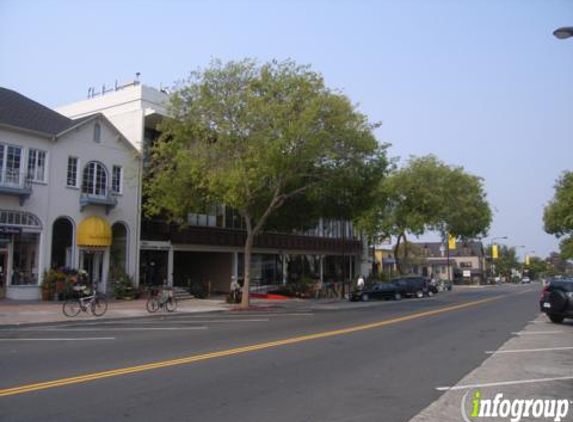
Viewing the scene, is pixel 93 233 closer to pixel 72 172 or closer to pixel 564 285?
pixel 72 172

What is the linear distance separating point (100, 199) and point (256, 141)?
31.2 feet

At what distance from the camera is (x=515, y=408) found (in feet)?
24.0

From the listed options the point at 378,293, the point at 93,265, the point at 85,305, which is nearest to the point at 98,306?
the point at 85,305

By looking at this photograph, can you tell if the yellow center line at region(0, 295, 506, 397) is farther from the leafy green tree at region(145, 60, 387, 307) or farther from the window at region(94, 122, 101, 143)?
the window at region(94, 122, 101, 143)

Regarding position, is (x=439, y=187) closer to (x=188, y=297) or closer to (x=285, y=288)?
(x=285, y=288)

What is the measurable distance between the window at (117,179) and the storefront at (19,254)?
16.3 ft

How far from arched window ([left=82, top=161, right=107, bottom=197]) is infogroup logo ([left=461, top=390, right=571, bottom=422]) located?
81.0ft

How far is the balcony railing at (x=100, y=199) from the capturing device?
27.8 metres

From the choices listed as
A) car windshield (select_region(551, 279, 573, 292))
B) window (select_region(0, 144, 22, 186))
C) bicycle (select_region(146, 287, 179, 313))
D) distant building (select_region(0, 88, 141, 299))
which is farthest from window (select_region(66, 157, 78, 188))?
car windshield (select_region(551, 279, 573, 292))

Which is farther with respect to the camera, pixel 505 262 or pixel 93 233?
pixel 505 262

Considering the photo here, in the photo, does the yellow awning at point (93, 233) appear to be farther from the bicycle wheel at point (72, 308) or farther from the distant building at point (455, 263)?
the distant building at point (455, 263)

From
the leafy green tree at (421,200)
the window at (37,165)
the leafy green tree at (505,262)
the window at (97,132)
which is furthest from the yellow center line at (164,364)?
the leafy green tree at (505,262)

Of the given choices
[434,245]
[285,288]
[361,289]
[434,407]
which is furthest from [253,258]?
[434,245]

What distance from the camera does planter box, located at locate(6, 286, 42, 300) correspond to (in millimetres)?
24906
